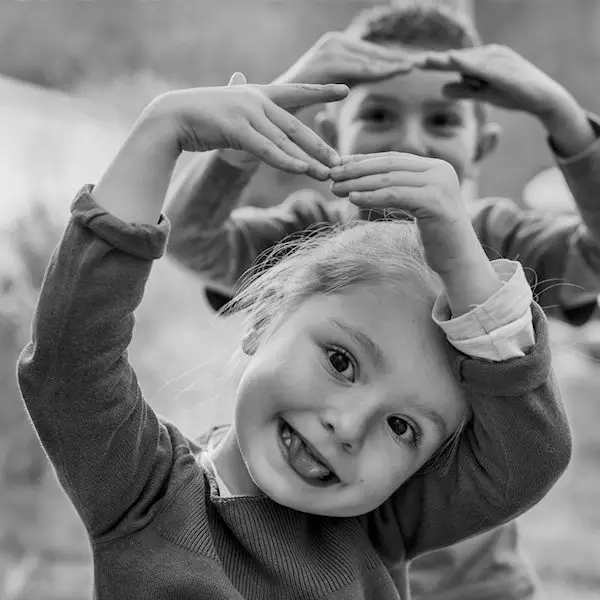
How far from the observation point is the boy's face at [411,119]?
3.47 feet

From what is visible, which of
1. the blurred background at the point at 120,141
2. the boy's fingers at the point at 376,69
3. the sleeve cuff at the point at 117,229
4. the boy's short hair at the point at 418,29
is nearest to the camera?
the sleeve cuff at the point at 117,229

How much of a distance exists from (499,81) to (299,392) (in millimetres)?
469

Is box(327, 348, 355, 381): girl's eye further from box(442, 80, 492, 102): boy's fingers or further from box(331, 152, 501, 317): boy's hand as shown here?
box(442, 80, 492, 102): boy's fingers

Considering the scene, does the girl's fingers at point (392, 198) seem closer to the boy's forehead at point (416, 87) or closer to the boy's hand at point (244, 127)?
the boy's hand at point (244, 127)

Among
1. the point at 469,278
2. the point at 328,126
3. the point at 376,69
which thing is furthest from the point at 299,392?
the point at 328,126

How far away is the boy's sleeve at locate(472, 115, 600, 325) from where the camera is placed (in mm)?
1039

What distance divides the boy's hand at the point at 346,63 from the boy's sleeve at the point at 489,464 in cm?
38

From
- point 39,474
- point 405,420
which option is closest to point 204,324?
point 39,474

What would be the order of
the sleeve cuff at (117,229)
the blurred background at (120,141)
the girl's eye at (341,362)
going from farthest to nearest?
the blurred background at (120,141)
the girl's eye at (341,362)
the sleeve cuff at (117,229)

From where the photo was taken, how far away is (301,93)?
0.66 m

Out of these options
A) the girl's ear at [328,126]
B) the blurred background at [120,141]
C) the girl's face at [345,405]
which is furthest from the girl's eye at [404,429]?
the blurred background at [120,141]

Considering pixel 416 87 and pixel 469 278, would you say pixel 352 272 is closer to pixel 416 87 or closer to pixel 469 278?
pixel 469 278

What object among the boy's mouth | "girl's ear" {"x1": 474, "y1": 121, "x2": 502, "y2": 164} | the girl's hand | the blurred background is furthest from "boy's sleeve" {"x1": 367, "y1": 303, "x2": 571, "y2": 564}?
the blurred background

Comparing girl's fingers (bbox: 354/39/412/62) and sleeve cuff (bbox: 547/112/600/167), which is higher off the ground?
girl's fingers (bbox: 354/39/412/62)
